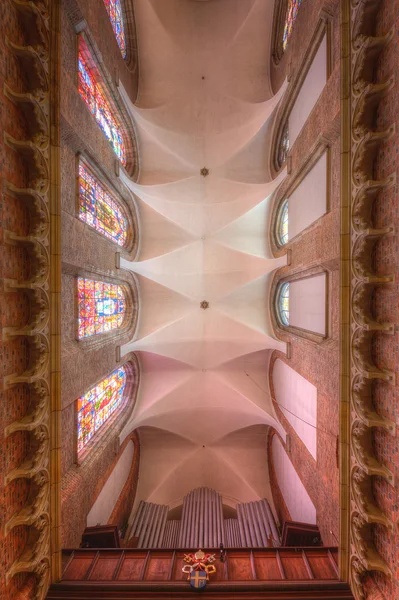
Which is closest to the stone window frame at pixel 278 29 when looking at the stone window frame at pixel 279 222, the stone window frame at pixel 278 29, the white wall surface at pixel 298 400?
the stone window frame at pixel 278 29

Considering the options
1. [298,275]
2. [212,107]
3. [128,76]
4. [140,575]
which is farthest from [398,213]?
[128,76]

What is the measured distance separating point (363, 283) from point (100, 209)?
6.64 metres

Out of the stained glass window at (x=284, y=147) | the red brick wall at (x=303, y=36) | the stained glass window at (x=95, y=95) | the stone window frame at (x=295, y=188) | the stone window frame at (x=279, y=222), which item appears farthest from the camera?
the stone window frame at (x=279, y=222)

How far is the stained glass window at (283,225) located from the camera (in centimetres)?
1035

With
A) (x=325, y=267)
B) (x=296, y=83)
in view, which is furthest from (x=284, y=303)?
(x=296, y=83)

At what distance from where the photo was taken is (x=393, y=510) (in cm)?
466

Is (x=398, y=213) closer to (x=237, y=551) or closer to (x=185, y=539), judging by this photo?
(x=237, y=551)

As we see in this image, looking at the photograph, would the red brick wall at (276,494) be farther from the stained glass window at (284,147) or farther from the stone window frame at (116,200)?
the stained glass window at (284,147)

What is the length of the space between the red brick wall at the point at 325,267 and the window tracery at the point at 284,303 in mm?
1971

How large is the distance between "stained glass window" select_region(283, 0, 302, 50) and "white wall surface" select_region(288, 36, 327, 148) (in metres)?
1.95

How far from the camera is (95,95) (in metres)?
7.72

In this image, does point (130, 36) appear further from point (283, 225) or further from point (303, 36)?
point (283, 225)

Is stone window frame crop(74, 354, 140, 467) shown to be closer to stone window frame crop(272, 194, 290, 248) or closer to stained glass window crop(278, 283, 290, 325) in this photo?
stained glass window crop(278, 283, 290, 325)

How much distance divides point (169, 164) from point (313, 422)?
30.9ft
